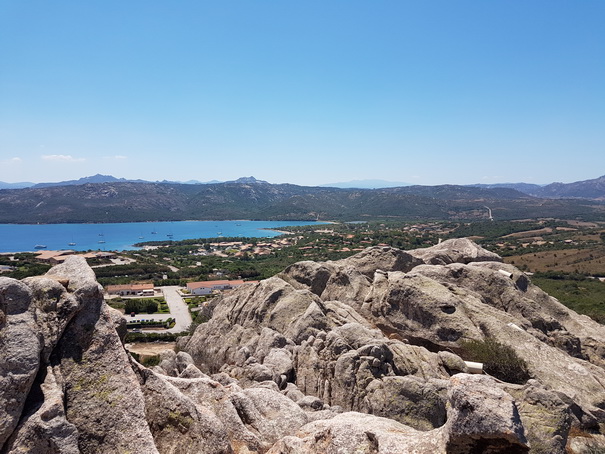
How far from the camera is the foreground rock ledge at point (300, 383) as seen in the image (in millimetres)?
9578

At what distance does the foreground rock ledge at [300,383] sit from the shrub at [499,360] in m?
0.69

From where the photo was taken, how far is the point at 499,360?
22016 millimetres

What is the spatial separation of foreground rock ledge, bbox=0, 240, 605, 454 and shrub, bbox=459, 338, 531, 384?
0.69 m

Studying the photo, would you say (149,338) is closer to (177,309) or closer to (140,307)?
(140,307)

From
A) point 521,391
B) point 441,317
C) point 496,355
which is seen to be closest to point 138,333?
point 441,317

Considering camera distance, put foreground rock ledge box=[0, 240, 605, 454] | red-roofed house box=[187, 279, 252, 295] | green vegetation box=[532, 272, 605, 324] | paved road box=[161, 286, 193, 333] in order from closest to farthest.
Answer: foreground rock ledge box=[0, 240, 605, 454]
green vegetation box=[532, 272, 605, 324]
paved road box=[161, 286, 193, 333]
red-roofed house box=[187, 279, 252, 295]

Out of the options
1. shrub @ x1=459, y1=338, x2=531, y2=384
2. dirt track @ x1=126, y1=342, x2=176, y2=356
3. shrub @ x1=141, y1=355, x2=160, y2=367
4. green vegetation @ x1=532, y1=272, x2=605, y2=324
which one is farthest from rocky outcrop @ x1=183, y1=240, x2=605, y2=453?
green vegetation @ x1=532, y1=272, x2=605, y2=324

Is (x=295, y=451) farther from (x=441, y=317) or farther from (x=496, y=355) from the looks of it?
(x=441, y=317)

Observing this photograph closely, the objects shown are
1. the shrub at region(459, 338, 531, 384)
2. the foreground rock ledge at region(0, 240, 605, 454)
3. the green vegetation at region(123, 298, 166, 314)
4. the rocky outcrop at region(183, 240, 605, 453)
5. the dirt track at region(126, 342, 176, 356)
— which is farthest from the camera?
the green vegetation at region(123, 298, 166, 314)

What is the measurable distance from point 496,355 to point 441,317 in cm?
452

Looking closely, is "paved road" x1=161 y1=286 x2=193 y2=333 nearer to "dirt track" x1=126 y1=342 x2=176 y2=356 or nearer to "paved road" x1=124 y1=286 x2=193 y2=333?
"paved road" x1=124 y1=286 x2=193 y2=333

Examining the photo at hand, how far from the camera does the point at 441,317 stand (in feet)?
86.5

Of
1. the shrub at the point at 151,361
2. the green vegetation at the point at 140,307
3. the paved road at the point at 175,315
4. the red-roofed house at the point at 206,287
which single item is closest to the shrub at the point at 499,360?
the shrub at the point at 151,361

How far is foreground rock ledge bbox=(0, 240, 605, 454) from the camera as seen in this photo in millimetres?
9578
